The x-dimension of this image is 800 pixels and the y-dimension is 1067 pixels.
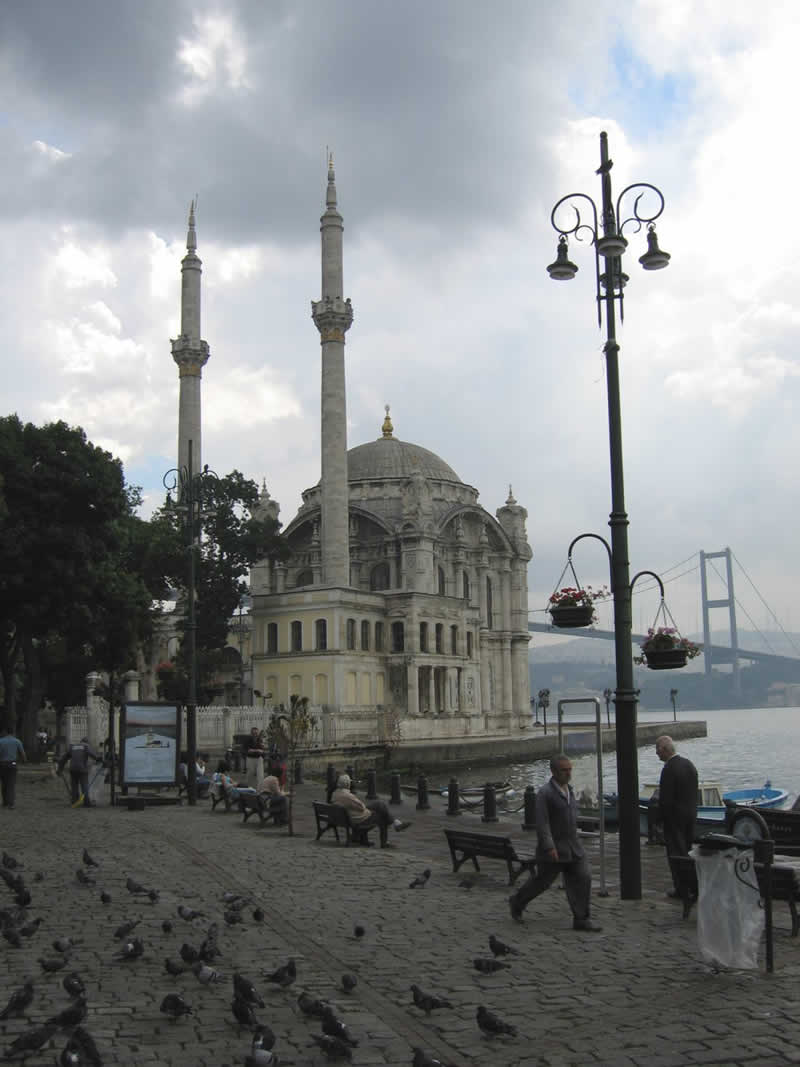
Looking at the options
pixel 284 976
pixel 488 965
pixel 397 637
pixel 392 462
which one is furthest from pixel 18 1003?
pixel 392 462

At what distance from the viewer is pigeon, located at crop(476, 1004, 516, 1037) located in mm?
6613

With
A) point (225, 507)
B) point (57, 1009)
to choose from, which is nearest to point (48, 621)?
point (225, 507)

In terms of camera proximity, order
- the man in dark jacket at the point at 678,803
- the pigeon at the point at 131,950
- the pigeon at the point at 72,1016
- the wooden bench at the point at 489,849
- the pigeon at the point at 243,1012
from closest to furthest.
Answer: the pigeon at the point at 72,1016, the pigeon at the point at 243,1012, the pigeon at the point at 131,950, the man in dark jacket at the point at 678,803, the wooden bench at the point at 489,849

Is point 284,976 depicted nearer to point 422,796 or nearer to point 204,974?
point 204,974

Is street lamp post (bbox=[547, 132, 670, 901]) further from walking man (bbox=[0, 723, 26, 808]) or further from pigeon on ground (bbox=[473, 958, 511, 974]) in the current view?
walking man (bbox=[0, 723, 26, 808])

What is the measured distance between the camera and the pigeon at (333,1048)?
20.3ft

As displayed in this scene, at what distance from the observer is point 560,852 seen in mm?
10109

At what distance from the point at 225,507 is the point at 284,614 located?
655 cm

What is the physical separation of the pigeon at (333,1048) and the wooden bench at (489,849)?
5.72 metres

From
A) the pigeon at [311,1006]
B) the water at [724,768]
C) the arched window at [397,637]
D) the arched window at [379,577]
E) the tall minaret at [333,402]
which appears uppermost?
the tall minaret at [333,402]

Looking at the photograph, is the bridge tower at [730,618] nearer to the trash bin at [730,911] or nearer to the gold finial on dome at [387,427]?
the gold finial on dome at [387,427]

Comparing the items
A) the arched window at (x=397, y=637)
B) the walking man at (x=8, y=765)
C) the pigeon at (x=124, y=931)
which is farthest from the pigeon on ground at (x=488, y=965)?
the arched window at (x=397, y=637)

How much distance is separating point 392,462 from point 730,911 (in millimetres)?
71137

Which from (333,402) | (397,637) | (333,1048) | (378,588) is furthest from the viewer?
(378,588)
